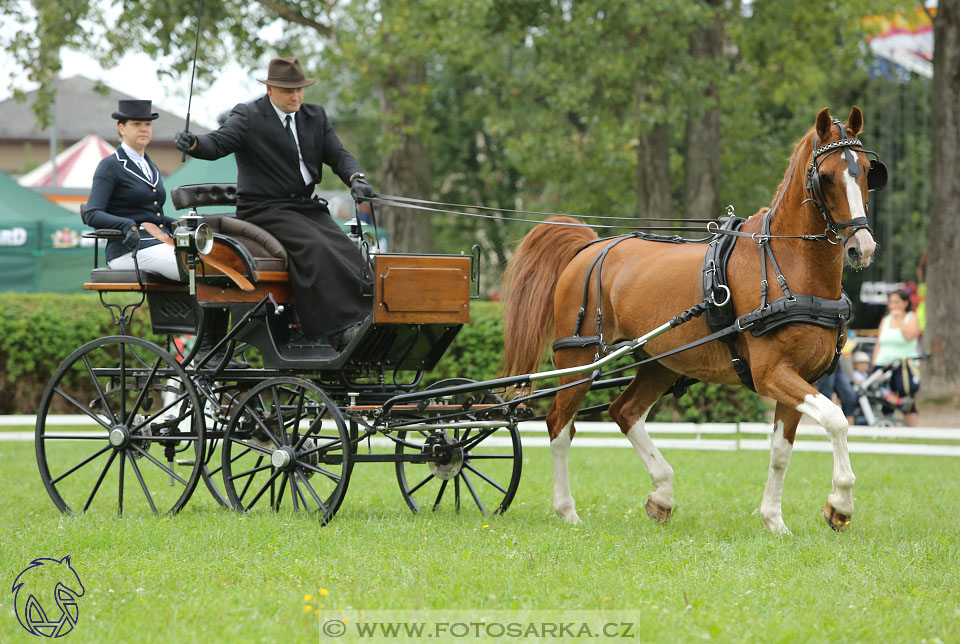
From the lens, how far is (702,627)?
427cm

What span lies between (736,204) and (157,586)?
17.2 m

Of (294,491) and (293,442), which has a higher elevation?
(293,442)

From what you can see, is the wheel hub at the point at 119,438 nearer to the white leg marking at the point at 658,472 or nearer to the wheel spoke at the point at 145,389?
the wheel spoke at the point at 145,389

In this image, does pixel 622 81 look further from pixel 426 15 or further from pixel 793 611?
pixel 793 611

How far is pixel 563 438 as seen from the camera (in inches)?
285

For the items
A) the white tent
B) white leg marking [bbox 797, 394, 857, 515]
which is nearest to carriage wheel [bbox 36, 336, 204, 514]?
white leg marking [bbox 797, 394, 857, 515]

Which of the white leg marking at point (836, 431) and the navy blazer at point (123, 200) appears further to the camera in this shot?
the navy blazer at point (123, 200)

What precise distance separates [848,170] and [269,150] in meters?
3.47

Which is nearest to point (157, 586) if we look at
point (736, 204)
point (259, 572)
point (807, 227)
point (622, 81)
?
point (259, 572)

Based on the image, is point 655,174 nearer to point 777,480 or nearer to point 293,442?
point 777,480

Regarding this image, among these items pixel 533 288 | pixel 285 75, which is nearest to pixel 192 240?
pixel 285 75

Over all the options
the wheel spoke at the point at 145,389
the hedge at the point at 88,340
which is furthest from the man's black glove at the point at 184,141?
the hedge at the point at 88,340

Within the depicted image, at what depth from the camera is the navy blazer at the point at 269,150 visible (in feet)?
22.4

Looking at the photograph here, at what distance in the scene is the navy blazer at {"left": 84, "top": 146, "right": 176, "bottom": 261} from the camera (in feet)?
23.3
